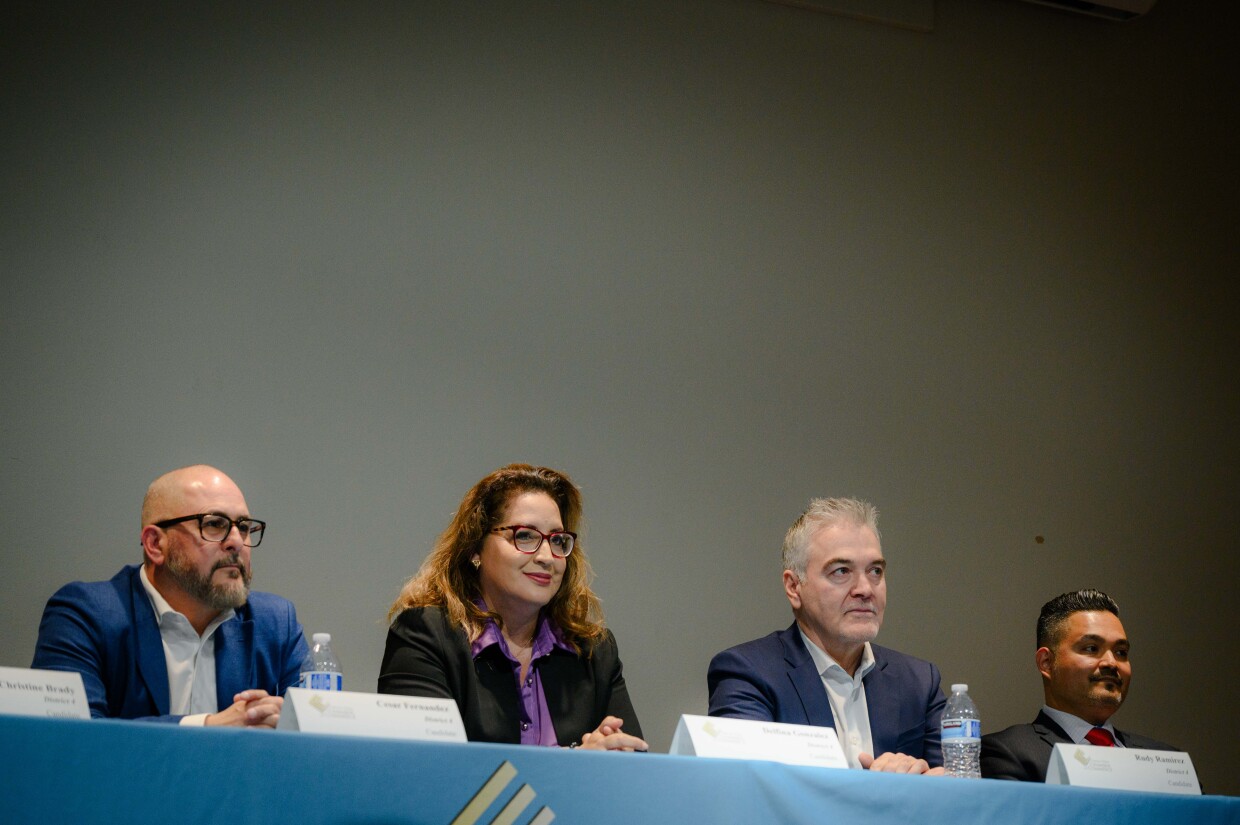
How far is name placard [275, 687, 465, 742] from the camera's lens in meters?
1.93

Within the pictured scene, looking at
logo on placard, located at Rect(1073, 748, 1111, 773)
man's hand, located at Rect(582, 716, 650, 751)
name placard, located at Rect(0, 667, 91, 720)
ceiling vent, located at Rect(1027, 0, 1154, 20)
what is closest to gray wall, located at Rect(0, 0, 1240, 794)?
ceiling vent, located at Rect(1027, 0, 1154, 20)

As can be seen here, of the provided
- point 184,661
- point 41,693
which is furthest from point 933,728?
point 41,693

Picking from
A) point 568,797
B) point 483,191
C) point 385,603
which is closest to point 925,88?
point 483,191

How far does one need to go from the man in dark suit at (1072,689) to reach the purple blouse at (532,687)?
117 centimetres

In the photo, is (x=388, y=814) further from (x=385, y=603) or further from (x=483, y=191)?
(x=483, y=191)

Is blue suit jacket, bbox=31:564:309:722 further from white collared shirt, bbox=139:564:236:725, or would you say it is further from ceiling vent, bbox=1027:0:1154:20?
ceiling vent, bbox=1027:0:1154:20

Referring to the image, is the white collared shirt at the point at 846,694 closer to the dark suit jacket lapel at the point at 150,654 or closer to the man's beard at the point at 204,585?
the man's beard at the point at 204,585

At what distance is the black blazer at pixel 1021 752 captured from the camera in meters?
3.18

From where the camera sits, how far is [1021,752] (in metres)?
3.21

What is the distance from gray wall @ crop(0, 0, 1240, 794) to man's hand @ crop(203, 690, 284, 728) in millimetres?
1559

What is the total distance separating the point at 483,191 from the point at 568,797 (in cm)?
255

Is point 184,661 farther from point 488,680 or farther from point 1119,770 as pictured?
point 1119,770

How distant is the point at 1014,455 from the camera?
4594mm

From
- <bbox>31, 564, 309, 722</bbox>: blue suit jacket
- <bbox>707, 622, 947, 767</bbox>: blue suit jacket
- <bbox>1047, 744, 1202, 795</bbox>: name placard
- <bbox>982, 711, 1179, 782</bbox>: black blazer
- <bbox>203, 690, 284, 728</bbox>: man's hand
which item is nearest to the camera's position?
<bbox>203, 690, 284, 728</bbox>: man's hand
